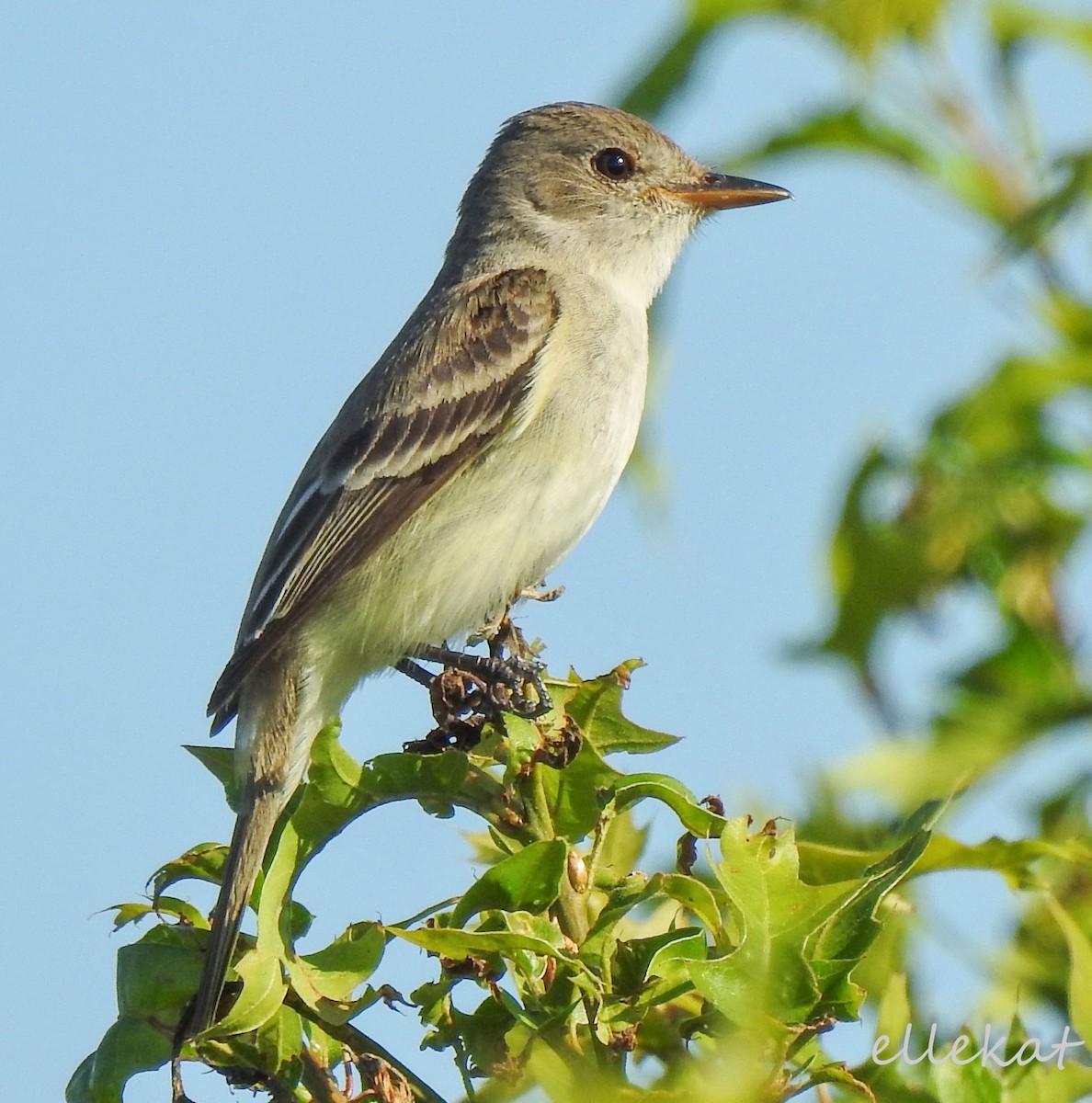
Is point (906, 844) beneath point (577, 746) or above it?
beneath

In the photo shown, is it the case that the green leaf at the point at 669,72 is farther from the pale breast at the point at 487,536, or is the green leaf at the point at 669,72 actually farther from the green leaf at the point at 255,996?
the green leaf at the point at 255,996

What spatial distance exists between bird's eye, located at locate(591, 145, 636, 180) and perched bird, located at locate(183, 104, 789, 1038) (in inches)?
22.5

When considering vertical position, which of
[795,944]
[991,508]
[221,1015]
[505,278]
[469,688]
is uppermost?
[505,278]

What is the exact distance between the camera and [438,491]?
184 inches

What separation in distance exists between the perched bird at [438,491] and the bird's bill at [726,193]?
0.48m

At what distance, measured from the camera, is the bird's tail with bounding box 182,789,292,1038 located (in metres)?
2.60

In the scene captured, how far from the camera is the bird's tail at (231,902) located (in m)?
2.60

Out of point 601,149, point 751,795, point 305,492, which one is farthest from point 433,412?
point 751,795

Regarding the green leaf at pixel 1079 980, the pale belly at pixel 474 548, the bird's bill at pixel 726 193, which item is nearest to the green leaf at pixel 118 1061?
the green leaf at pixel 1079 980

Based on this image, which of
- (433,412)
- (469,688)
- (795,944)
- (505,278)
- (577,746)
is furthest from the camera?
(505,278)

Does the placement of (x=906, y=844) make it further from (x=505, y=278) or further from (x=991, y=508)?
(x=505, y=278)

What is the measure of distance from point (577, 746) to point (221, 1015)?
744mm

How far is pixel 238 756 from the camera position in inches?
158

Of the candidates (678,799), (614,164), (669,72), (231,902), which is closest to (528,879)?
(678,799)
